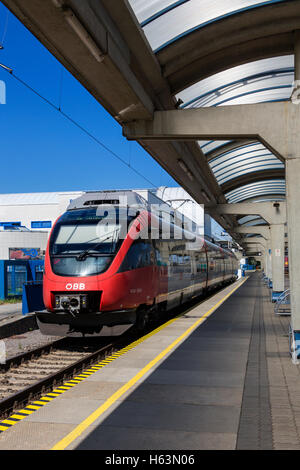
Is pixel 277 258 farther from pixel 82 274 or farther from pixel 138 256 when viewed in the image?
pixel 82 274

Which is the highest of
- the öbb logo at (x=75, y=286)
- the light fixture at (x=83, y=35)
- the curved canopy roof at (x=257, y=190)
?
the curved canopy roof at (x=257, y=190)

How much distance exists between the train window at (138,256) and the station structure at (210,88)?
207 cm

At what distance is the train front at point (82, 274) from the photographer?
9.34m

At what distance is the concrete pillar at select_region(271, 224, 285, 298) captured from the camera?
19828 mm

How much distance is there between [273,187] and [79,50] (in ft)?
52.4

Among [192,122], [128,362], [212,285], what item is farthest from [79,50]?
[212,285]

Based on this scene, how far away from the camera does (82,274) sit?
9500mm

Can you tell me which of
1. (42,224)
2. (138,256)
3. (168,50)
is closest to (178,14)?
(168,50)

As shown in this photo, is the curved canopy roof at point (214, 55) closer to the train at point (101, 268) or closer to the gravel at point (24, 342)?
the train at point (101, 268)

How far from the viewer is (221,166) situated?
15844 millimetres

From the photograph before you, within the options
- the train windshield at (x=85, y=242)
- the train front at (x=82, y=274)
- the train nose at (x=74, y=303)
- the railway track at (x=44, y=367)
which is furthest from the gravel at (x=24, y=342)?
the train windshield at (x=85, y=242)

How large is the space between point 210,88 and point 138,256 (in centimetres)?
401

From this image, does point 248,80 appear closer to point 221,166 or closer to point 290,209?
point 290,209

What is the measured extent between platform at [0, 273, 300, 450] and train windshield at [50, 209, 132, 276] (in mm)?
1970
